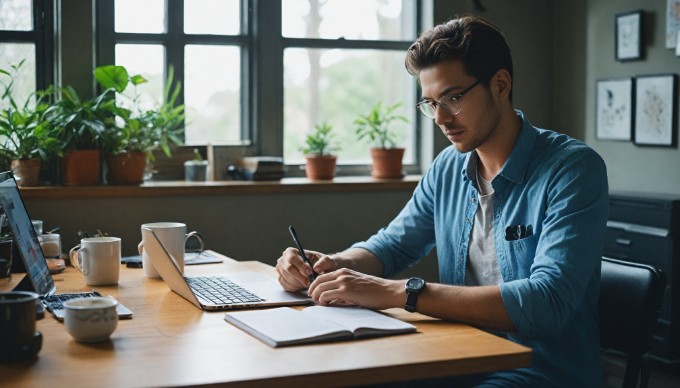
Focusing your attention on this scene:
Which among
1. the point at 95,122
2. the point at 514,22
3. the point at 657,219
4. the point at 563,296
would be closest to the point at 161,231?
the point at 563,296

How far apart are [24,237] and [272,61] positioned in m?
2.62

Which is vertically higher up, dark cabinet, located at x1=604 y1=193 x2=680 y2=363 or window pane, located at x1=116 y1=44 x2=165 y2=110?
window pane, located at x1=116 y1=44 x2=165 y2=110

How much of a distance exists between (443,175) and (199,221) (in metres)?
2.02

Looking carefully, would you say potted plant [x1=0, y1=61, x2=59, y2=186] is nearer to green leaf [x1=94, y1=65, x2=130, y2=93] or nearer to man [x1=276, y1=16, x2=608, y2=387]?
green leaf [x1=94, y1=65, x2=130, y2=93]

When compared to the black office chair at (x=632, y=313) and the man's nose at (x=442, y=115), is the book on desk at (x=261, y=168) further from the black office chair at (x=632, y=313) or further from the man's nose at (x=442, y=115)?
the black office chair at (x=632, y=313)

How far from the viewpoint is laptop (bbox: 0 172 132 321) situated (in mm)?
1830

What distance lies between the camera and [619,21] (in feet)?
14.6

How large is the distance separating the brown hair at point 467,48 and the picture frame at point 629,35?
2.48 meters

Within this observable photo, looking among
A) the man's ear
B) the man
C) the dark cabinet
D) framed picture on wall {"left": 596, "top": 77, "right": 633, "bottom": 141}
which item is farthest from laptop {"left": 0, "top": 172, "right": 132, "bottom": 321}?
framed picture on wall {"left": 596, "top": 77, "right": 633, "bottom": 141}

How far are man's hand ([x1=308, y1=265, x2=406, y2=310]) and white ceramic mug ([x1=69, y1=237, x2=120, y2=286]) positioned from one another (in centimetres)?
62

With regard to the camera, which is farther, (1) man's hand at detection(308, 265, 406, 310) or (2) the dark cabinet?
(2) the dark cabinet

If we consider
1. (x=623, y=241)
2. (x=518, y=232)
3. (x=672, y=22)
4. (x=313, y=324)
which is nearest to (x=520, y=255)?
(x=518, y=232)

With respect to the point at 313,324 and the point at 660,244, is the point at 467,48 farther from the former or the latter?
the point at 660,244

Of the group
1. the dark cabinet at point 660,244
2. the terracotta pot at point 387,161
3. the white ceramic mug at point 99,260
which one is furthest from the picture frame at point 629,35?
the white ceramic mug at point 99,260
